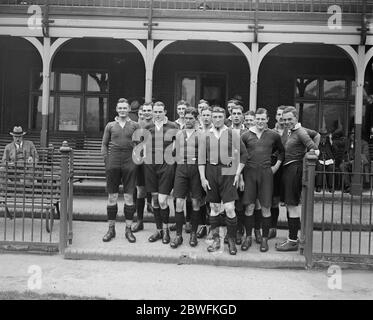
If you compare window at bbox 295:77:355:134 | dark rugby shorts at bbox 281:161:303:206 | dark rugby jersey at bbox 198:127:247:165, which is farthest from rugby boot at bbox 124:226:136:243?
window at bbox 295:77:355:134

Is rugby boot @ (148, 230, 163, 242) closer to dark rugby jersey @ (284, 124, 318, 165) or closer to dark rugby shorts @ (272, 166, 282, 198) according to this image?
dark rugby shorts @ (272, 166, 282, 198)

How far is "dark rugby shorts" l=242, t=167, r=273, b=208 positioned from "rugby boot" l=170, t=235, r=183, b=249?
3.21 feet

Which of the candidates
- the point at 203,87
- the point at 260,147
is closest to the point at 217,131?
the point at 260,147

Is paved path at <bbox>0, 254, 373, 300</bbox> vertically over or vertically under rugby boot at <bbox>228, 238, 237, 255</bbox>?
under

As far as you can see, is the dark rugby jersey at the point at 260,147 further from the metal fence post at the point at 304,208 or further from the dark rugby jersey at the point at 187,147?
the dark rugby jersey at the point at 187,147

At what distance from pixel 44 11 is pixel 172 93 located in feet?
13.7

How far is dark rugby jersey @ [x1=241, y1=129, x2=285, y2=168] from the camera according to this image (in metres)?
6.65

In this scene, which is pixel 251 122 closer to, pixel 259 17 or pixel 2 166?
pixel 2 166

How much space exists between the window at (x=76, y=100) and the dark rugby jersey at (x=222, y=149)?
8147 millimetres

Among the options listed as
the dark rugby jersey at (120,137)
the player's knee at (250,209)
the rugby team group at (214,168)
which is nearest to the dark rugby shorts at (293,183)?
the rugby team group at (214,168)

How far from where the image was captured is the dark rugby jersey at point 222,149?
6.46 m

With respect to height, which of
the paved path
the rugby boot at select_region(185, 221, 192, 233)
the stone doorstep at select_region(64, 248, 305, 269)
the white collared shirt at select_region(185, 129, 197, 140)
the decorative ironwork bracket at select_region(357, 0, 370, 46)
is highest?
the decorative ironwork bracket at select_region(357, 0, 370, 46)

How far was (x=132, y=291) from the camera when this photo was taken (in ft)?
17.2
